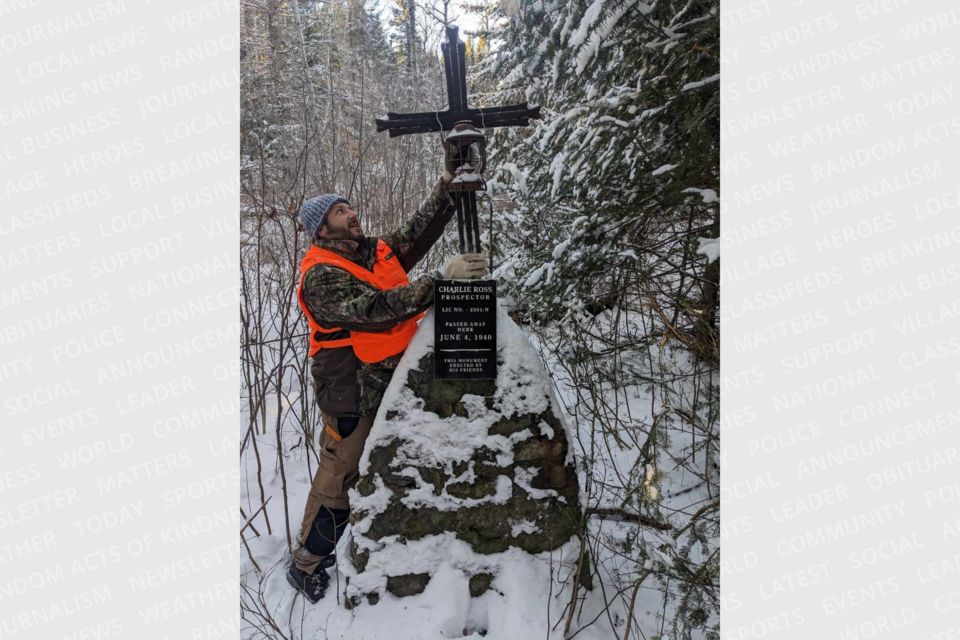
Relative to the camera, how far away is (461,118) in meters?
2.56

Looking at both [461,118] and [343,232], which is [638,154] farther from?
[343,232]

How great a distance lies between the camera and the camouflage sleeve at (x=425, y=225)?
285cm

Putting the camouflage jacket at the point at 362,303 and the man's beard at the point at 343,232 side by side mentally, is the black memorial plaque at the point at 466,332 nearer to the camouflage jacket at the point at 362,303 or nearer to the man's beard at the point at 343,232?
the camouflage jacket at the point at 362,303

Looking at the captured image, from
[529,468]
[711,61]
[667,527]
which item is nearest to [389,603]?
[529,468]

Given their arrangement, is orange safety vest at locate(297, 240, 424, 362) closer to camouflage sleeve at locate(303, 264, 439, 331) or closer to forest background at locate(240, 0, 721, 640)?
camouflage sleeve at locate(303, 264, 439, 331)

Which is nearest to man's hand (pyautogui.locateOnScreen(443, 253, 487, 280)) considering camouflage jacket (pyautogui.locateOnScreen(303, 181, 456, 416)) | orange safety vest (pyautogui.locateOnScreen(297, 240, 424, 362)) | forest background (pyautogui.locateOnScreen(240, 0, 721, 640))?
camouflage jacket (pyautogui.locateOnScreen(303, 181, 456, 416))

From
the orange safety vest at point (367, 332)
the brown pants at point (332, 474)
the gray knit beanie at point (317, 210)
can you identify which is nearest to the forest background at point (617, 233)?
the brown pants at point (332, 474)

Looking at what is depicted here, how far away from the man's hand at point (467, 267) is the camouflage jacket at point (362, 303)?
0.11 metres

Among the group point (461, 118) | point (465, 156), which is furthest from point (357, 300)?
point (461, 118)

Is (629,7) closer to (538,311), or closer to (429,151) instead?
(538,311)

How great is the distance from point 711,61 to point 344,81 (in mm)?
5700

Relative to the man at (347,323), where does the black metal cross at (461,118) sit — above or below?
above

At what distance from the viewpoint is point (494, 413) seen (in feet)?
8.57

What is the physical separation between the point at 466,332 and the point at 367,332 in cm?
54
